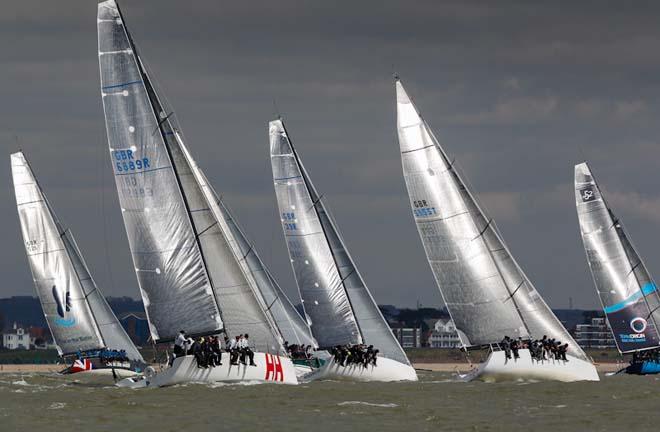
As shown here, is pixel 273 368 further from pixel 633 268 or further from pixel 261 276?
pixel 633 268

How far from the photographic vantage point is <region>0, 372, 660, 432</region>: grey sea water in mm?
37250

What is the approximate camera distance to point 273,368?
156 ft

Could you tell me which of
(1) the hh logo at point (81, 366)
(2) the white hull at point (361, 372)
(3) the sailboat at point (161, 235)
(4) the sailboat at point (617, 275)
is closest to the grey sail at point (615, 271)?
(4) the sailboat at point (617, 275)

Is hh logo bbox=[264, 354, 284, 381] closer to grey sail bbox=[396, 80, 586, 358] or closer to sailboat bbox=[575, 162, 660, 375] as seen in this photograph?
grey sail bbox=[396, 80, 586, 358]

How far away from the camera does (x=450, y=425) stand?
37938mm

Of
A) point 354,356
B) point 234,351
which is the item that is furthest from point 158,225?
point 354,356

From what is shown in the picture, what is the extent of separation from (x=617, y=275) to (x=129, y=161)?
3490 centimetres

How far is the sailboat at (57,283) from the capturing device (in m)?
73.2

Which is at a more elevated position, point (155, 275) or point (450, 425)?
point (155, 275)

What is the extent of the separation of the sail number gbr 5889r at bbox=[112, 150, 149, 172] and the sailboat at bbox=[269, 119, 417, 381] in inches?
517

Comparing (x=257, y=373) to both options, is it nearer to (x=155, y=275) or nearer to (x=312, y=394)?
(x=312, y=394)

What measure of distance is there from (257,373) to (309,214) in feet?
66.9

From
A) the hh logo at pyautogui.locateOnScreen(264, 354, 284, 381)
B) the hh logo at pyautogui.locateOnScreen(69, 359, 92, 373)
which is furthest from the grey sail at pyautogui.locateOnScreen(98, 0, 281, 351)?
the hh logo at pyautogui.locateOnScreen(69, 359, 92, 373)

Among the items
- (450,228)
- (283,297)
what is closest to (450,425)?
(450,228)
